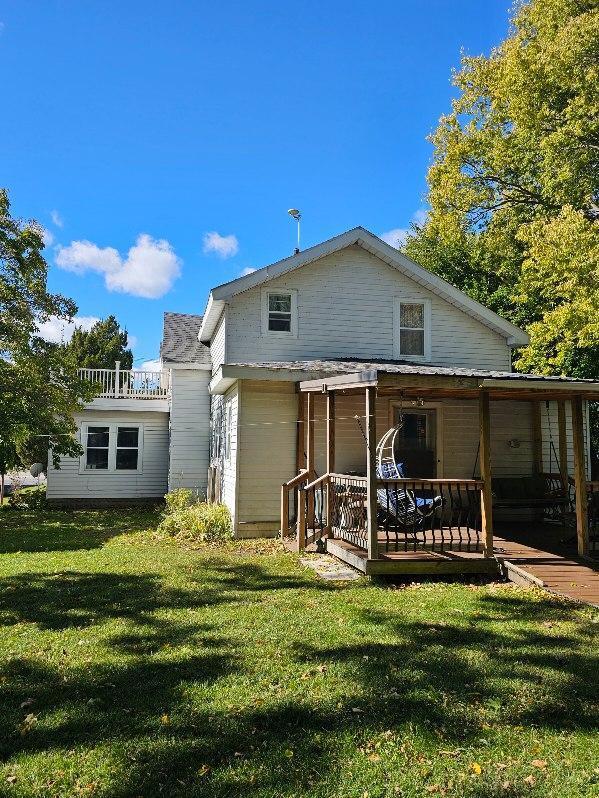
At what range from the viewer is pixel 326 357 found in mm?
12914

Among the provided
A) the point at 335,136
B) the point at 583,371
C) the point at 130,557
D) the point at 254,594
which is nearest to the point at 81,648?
the point at 254,594

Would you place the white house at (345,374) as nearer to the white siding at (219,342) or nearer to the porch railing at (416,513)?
the white siding at (219,342)

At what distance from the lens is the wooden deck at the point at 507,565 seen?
23.0ft

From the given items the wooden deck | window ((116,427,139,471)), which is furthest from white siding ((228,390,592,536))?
window ((116,427,139,471))

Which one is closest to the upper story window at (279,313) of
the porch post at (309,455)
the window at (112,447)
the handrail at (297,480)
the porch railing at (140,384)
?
the porch post at (309,455)

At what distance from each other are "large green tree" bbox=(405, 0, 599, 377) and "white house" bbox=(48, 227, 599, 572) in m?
3.17

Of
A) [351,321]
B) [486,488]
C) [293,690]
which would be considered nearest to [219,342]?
[351,321]

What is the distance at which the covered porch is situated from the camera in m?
7.77

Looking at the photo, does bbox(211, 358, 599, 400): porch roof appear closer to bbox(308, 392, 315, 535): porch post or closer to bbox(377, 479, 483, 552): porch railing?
bbox(308, 392, 315, 535): porch post

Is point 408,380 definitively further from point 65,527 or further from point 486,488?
point 65,527

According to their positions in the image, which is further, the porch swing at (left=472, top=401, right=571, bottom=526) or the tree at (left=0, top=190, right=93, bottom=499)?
the tree at (left=0, top=190, right=93, bottom=499)

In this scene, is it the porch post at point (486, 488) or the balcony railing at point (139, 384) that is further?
the balcony railing at point (139, 384)

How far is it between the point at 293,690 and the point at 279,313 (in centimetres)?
978

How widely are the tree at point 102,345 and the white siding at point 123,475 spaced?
544 inches
